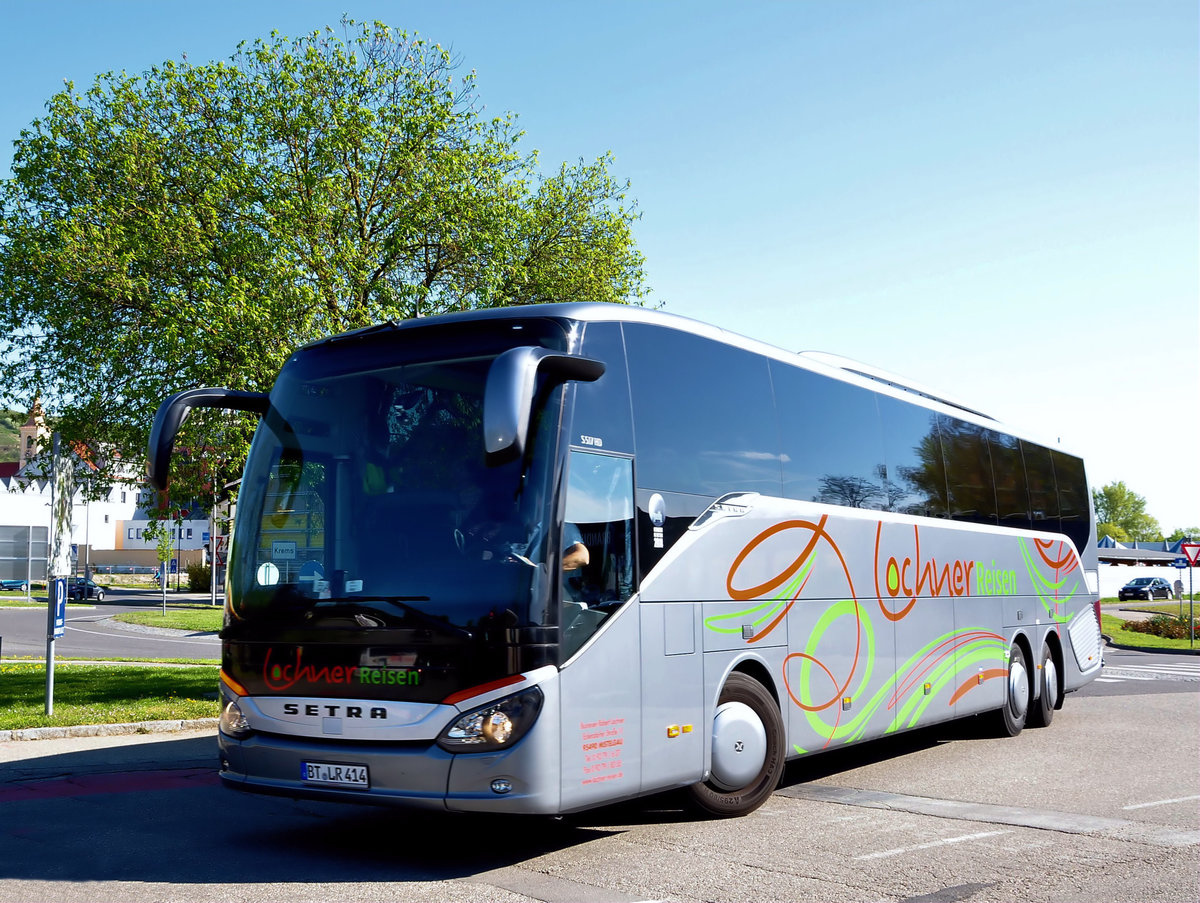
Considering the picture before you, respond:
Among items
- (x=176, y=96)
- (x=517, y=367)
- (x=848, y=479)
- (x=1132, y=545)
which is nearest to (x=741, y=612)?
(x=848, y=479)

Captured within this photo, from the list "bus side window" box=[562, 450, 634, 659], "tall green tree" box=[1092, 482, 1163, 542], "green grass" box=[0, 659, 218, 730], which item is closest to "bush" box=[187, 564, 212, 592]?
"green grass" box=[0, 659, 218, 730]

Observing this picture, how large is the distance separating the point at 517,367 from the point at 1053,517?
11.7 metres

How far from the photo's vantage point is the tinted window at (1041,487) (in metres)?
15.0

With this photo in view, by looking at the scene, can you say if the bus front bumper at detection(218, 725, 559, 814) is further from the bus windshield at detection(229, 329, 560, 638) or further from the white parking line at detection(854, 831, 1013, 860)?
the white parking line at detection(854, 831, 1013, 860)

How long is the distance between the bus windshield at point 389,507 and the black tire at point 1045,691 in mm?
9805

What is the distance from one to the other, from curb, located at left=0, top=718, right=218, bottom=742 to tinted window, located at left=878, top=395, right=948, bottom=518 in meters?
8.53

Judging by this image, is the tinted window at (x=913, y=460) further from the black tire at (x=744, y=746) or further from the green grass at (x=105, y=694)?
the green grass at (x=105, y=694)

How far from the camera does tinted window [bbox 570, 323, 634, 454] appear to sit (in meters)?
7.18

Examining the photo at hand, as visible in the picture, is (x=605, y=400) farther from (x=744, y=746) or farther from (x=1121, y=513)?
(x=1121, y=513)

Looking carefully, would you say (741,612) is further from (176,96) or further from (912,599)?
(176,96)

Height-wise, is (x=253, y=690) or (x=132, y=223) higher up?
(x=132, y=223)

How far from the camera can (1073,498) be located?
54.7 feet

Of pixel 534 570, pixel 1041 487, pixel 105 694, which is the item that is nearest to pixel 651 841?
pixel 534 570

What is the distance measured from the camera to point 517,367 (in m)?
6.09
